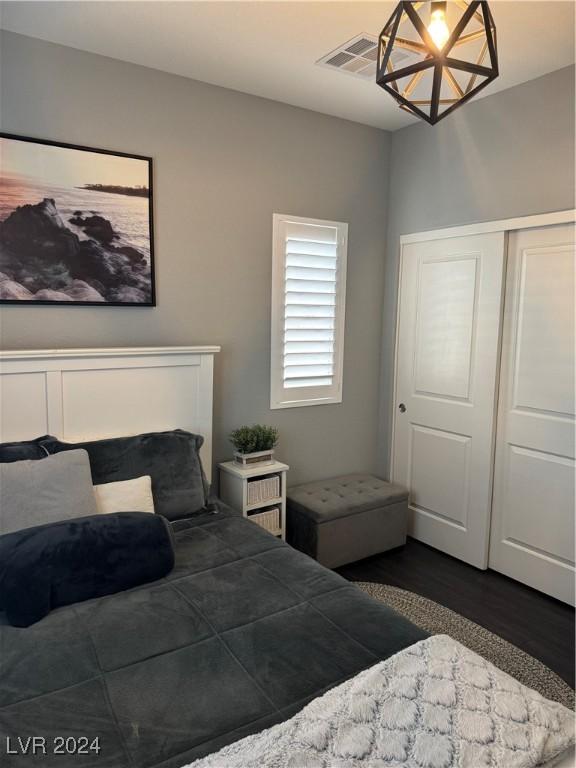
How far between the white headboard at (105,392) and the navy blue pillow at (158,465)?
0.16m

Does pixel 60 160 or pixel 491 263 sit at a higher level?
pixel 60 160

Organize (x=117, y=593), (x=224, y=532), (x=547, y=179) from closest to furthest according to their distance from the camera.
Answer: (x=117, y=593) → (x=224, y=532) → (x=547, y=179)

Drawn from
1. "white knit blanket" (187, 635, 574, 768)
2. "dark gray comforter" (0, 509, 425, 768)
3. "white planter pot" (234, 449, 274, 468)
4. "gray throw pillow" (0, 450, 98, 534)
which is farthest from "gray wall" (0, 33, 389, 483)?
"white knit blanket" (187, 635, 574, 768)

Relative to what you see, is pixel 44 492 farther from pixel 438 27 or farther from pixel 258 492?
pixel 438 27

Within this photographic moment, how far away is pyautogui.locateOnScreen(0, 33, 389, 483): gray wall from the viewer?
8.76 ft

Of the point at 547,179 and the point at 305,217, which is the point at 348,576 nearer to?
the point at 305,217

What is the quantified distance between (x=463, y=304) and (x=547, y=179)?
0.82 metres

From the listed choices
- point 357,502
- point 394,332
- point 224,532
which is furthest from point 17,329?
point 394,332

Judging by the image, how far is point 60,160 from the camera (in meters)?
2.65

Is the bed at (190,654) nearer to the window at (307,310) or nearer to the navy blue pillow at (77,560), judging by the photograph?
the navy blue pillow at (77,560)

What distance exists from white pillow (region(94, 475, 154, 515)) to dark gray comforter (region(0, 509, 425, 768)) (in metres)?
0.36

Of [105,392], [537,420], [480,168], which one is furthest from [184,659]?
[480,168]

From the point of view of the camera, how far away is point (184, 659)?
1.57 m

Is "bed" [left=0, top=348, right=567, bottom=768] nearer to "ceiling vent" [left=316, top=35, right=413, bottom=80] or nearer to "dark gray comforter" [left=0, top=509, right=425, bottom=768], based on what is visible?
"dark gray comforter" [left=0, top=509, right=425, bottom=768]
